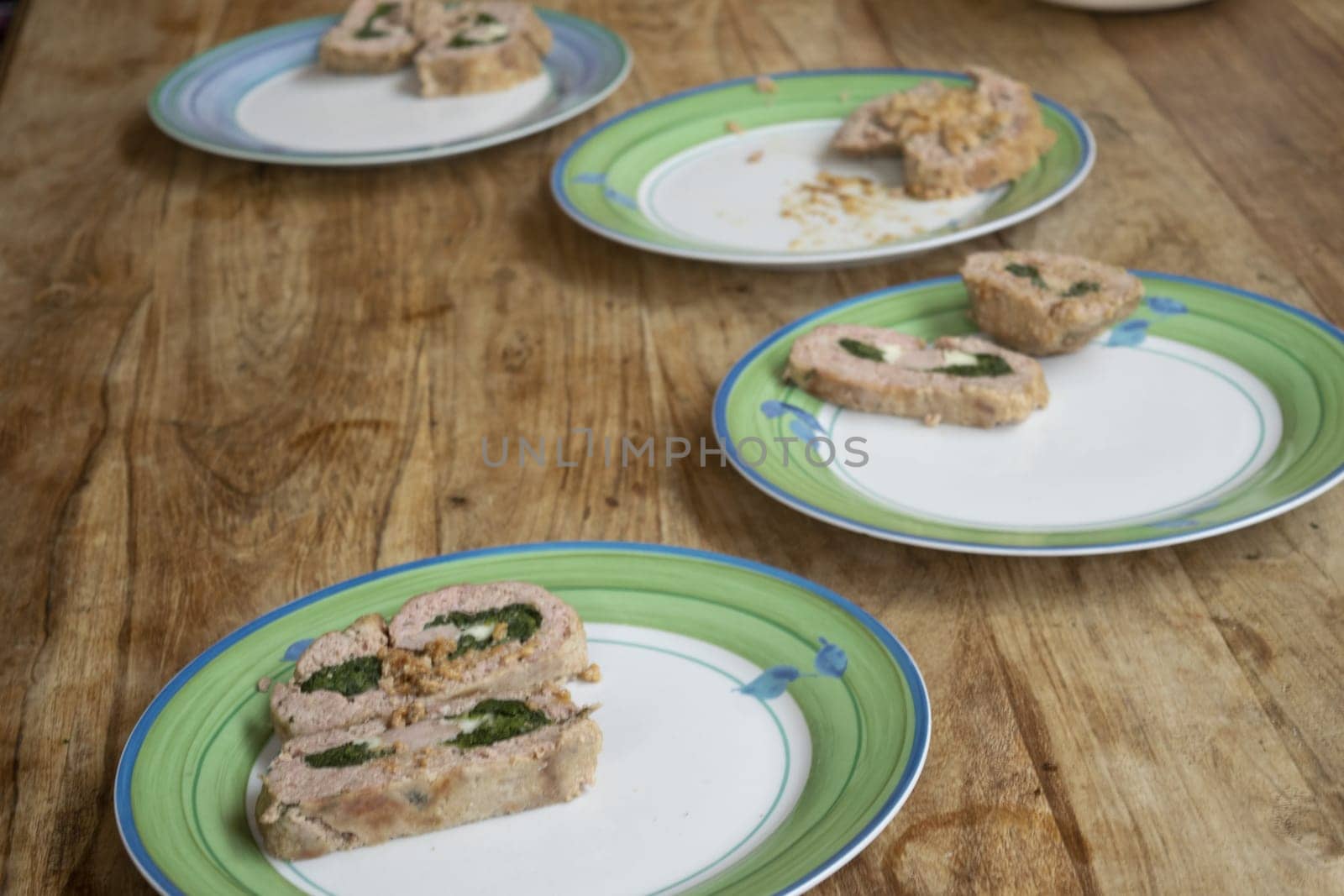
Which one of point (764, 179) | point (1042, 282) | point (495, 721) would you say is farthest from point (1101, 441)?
point (764, 179)

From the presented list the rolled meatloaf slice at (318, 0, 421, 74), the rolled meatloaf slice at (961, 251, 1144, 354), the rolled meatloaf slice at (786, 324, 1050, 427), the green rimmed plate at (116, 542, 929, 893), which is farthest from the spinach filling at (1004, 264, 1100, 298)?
the rolled meatloaf slice at (318, 0, 421, 74)

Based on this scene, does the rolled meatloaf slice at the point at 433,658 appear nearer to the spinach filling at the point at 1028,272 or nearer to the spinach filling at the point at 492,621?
the spinach filling at the point at 492,621

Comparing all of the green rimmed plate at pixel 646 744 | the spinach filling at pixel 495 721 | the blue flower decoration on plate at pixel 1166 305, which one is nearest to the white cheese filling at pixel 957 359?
the blue flower decoration on plate at pixel 1166 305

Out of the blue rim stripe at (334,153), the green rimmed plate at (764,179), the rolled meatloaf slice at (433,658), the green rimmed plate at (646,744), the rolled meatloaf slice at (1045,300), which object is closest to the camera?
the green rimmed plate at (646,744)

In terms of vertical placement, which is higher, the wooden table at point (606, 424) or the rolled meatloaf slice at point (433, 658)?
the rolled meatloaf slice at point (433, 658)

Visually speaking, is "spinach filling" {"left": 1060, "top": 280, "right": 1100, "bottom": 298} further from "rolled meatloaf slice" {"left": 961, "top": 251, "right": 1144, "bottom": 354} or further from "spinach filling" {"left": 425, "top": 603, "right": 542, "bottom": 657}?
"spinach filling" {"left": 425, "top": 603, "right": 542, "bottom": 657}

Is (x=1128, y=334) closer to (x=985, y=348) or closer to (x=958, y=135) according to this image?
(x=985, y=348)

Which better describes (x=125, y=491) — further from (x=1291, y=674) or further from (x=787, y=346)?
(x=1291, y=674)
